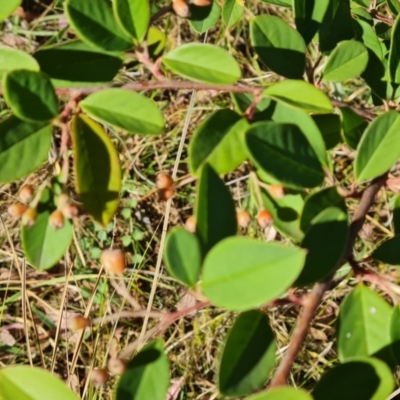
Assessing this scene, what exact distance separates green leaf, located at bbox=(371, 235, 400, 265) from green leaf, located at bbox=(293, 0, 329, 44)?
36cm

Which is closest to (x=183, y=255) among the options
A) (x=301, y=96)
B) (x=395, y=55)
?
(x=301, y=96)

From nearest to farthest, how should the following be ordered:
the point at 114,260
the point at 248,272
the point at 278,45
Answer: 1. the point at 248,272
2. the point at 114,260
3. the point at 278,45

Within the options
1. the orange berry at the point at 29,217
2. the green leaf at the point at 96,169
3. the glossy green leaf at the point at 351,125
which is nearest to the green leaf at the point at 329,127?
the glossy green leaf at the point at 351,125

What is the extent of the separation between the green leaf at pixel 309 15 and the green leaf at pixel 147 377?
0.55 m

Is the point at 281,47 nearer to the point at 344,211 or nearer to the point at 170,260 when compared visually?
the point at 344,211

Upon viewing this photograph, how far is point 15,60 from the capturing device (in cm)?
80

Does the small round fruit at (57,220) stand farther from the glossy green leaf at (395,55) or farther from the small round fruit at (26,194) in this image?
the glossy green leaf at (395,55)

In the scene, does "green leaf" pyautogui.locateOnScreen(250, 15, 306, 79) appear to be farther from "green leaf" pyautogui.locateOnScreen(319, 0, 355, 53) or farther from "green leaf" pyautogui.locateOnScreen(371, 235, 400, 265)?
"green leaf" pyautogui.locateOnScreen(371, 235, 400, 265)

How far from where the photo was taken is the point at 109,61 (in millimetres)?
840

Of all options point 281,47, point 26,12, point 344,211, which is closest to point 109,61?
point 281,47

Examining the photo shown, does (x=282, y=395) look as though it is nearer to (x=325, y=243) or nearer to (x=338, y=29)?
(x=325, y=243)

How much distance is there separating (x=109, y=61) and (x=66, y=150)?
15cm

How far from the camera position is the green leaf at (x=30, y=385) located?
70 centimetres

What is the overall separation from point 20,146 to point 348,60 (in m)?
0.50
